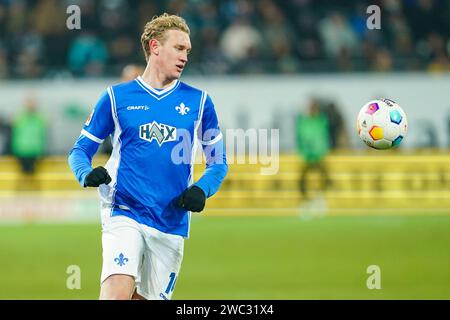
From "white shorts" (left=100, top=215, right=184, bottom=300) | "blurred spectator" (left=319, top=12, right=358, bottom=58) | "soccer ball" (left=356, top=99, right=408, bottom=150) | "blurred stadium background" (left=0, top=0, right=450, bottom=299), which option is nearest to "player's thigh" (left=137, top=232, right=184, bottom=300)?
"white shorts" (left=100, top=215, right=184, bottom=300)

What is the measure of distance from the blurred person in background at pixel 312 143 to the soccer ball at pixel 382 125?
30.0ft

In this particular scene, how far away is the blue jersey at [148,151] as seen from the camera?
6391 mm

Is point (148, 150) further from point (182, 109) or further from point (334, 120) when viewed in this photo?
point (334, 120)

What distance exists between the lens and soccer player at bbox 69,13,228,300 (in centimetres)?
635

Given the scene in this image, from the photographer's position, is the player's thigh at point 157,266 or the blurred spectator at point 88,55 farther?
the blurred spectator at point 88,55

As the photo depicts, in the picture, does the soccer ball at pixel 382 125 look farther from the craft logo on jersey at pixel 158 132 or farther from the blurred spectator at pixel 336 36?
the blurred spectator at pixel 336 36

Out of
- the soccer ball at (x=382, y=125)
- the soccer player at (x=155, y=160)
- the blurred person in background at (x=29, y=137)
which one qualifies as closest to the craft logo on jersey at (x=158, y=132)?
the soccer player at (x=155, y=160)

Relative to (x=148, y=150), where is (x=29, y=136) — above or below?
above

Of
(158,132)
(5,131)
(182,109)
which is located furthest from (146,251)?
(5,131)

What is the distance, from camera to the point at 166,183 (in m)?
6.43

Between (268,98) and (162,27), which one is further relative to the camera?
(268,98)

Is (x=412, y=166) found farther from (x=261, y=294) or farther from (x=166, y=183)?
(x=166, y=183)

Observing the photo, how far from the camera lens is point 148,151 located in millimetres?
6406

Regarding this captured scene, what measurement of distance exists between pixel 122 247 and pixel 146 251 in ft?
0.78
